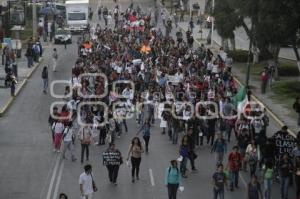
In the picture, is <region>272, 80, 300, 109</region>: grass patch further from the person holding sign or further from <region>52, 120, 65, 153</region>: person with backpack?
the person holding sign

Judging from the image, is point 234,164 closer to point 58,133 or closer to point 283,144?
point 283,144

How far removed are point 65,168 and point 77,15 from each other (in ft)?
147

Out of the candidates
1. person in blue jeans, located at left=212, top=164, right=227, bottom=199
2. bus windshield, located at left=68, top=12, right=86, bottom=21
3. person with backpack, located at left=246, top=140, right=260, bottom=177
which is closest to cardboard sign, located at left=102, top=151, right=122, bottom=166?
person in blue jeans, located at left=212, top=164, right=227, bottom=199

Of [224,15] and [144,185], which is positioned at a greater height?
[224,15]

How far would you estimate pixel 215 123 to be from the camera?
28578 millimetres

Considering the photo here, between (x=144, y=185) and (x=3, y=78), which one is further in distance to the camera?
(x=3, y=78)

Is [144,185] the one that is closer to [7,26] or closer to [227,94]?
[227,94]

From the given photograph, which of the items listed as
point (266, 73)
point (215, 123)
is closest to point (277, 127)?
point (215, 123)

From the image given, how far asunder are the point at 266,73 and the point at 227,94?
21.9 ft

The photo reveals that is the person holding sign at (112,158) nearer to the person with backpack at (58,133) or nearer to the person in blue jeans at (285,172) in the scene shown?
the person with backpack at (58,133)

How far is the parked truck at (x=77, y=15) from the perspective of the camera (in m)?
67.8

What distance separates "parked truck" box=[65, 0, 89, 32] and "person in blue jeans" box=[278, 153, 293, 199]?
1841 inches

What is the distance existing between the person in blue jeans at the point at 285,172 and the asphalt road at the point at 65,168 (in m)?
0.61

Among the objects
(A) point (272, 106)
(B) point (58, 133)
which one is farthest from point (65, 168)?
(A) point (272, 106)
